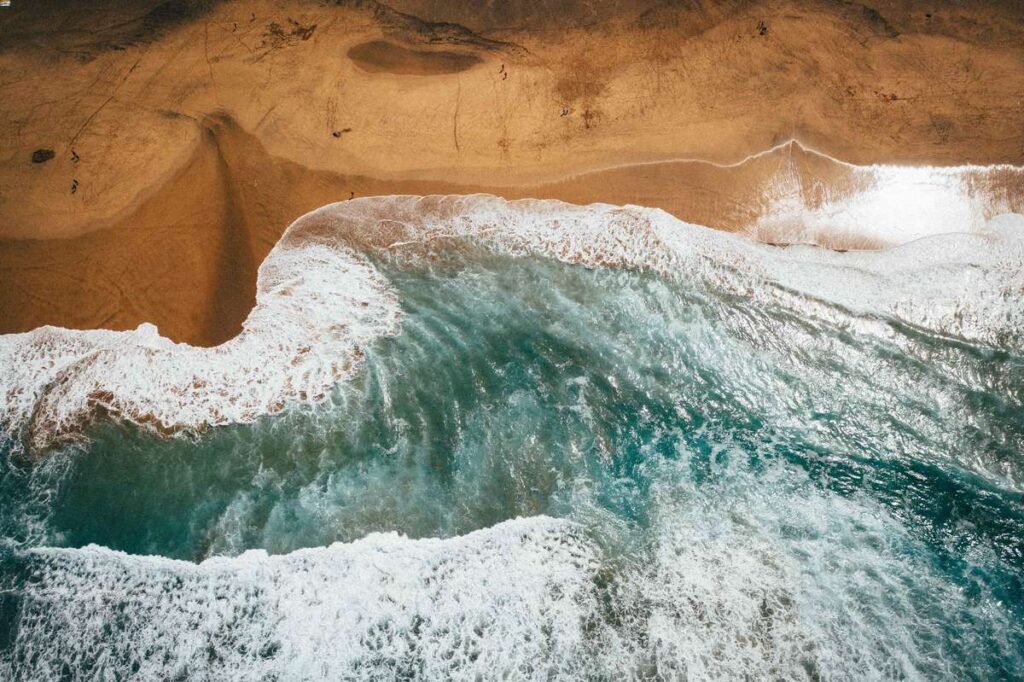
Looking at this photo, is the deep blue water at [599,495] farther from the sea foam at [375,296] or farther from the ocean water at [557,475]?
the sea foam at [375,296]

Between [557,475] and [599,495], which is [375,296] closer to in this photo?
[557,475]

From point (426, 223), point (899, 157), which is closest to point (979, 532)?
point (899, 157)

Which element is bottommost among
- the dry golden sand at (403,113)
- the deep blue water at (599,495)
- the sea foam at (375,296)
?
the deep blue water at (599,495)

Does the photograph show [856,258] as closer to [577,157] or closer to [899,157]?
[899,157]

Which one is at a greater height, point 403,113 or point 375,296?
point 403,113

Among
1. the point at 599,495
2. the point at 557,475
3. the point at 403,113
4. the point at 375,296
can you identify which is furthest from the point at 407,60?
the point at 599,495

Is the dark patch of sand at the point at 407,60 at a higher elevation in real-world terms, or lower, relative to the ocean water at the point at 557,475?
higher

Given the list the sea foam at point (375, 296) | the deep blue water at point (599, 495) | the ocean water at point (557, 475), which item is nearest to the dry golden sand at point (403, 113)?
the sea foam at point (375, 296)
